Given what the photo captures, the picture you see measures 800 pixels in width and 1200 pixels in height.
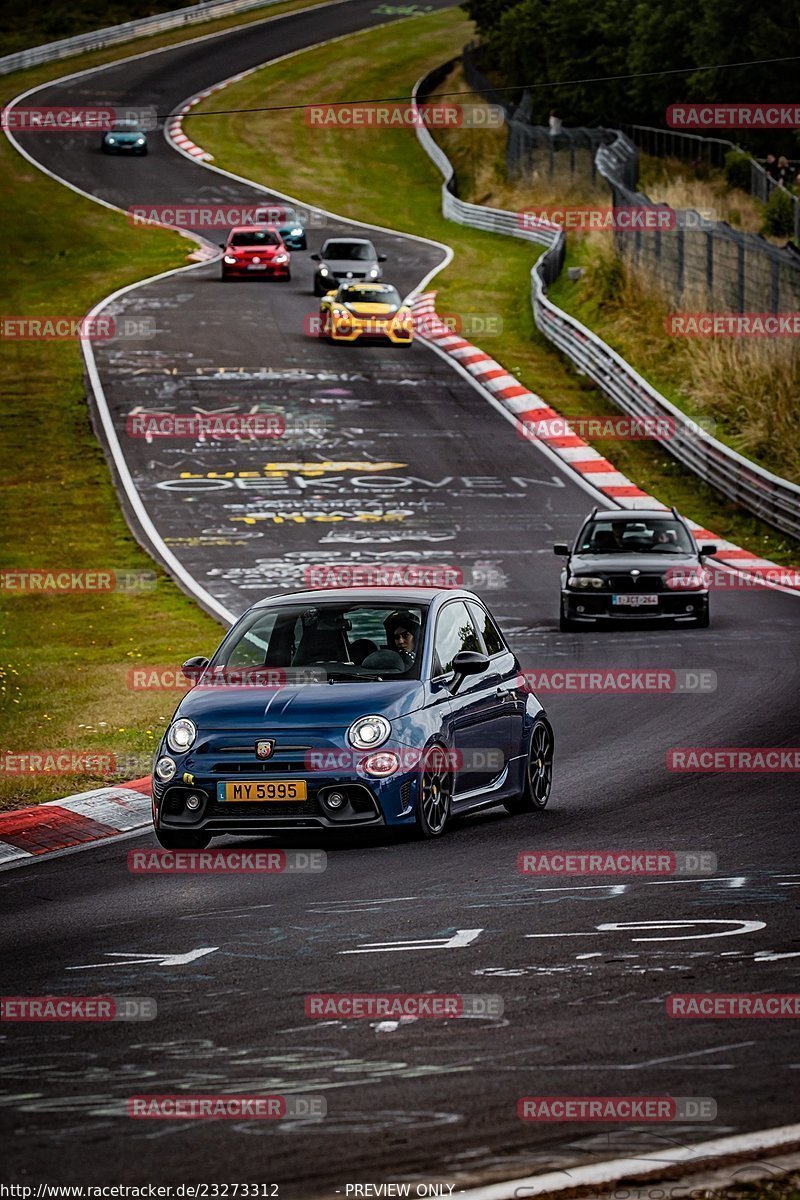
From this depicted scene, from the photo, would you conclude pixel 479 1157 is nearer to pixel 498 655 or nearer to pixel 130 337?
pixel 498 655

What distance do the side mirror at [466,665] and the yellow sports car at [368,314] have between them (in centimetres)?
3259

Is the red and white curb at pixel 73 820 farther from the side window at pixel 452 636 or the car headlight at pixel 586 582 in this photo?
the car headlight at pixel 586 582

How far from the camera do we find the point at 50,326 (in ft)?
151

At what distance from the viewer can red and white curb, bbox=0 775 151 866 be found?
39.2ft

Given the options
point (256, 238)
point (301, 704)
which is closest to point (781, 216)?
point (256, 238)

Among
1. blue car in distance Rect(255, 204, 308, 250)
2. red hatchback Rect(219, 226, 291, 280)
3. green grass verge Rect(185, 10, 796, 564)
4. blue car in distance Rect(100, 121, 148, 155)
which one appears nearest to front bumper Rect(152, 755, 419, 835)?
green grass verge Rect(185, 10, 796, 564)

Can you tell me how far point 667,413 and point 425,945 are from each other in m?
27.4

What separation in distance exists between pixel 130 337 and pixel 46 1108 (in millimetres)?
40041

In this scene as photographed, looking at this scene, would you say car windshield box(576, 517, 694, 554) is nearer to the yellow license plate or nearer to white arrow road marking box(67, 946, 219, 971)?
the yellow license plate

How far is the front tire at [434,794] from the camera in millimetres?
11289

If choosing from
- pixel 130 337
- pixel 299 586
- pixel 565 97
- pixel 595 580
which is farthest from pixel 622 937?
pixel 565 97

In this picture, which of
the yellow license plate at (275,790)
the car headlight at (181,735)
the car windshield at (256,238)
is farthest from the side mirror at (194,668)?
the car windshield at (256,238)

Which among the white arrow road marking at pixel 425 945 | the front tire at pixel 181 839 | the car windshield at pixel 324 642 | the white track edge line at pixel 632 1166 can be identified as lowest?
the front tire at pixel 181 839

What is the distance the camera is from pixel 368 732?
36.4ft
